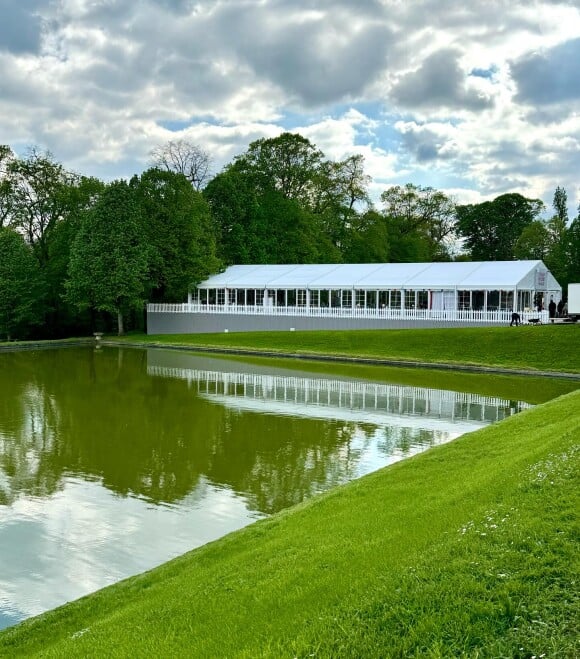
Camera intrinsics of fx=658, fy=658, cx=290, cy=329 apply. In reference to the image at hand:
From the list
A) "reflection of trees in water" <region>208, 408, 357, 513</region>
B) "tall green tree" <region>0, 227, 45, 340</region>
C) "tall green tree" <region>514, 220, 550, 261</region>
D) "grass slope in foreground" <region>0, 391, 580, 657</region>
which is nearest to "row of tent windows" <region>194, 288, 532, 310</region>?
"tall green tree" <region>0, 227, 45, 340</region>

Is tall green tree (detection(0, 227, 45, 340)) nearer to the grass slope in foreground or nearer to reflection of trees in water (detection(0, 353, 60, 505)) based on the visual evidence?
reflection of trees in water (detection(0, 353, 60, 505))

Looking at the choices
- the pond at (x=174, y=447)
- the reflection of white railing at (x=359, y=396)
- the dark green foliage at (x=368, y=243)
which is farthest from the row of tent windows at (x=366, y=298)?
the reflection of white railing at (x=359, y=396)

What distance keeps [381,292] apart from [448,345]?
1123 cm

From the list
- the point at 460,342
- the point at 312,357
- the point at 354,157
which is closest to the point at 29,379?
the point at 312,357

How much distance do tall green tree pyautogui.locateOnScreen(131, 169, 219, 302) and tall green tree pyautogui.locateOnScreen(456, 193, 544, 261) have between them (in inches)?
1406

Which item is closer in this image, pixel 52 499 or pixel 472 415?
pixel 52 499

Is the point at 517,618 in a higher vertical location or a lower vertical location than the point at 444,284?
lower

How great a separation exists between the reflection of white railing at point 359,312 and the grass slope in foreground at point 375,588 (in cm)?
2950

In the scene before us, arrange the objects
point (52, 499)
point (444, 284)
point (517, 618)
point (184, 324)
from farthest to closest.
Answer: point (184, 324) < point (444, 284) < point (52, 499) < point (517, 618)

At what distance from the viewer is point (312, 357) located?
109 feet

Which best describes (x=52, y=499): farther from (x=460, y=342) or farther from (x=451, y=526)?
(x=460, y=342)

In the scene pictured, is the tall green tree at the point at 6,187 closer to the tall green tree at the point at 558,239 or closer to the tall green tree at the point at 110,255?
the tall green tree at the point at 110,255

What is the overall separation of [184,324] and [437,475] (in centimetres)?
4007

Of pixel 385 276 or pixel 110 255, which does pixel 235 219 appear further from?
pixel 385 276
